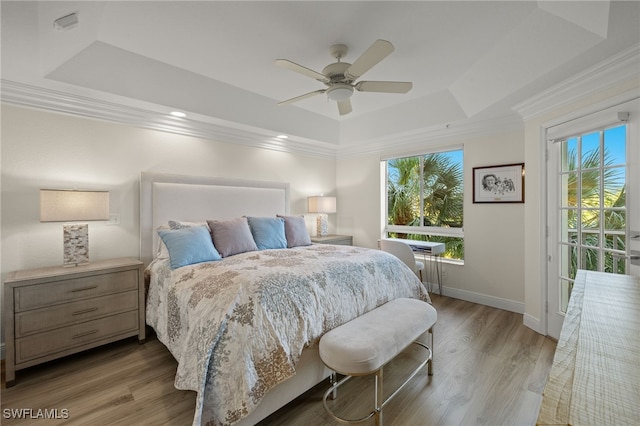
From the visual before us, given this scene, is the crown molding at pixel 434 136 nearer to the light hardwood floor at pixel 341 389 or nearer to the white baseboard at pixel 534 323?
the white baseboard at pixel 534 323

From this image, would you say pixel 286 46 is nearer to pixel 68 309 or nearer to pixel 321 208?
pixel 321 208

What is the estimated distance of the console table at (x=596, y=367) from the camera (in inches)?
18.9

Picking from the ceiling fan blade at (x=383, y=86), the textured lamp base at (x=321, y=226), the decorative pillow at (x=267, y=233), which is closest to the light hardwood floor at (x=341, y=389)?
the decorative pillow at (x=267, y=233)

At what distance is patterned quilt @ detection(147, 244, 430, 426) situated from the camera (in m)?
1.50

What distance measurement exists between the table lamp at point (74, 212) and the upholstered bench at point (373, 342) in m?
2.34

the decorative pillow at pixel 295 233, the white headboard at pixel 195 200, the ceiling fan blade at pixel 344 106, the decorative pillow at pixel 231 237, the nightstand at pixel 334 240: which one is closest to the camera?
the ceiling fan blade at pixel 344 106

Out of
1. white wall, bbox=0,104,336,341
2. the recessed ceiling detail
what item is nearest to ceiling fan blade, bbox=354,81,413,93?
the recessed ceiling detail

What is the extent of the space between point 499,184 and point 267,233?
2932mm

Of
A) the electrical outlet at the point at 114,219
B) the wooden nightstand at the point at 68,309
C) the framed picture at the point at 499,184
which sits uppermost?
the framed picture at the point at 499,184

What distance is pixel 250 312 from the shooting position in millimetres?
1631

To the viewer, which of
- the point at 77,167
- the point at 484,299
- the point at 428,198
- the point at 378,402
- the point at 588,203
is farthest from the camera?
the point at 428,198

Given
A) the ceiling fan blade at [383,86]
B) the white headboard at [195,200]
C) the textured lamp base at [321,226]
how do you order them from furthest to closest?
1. the textured lamp base at [321,226]
2. the white headboard at [195,200]
3. the ceiling fan blade at [383,86]

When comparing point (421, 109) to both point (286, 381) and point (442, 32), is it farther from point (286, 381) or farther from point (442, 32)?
point (286, 381)

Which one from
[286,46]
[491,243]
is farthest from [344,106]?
[491,243]
